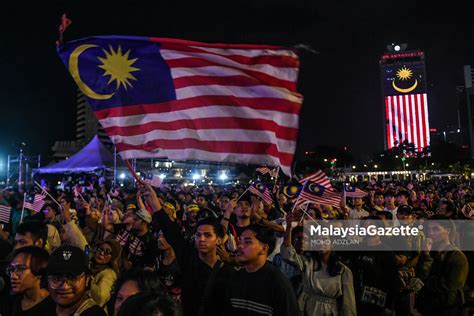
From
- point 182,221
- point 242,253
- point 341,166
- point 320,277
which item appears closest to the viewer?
point 242,253

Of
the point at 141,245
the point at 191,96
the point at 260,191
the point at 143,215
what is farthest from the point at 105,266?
the point at 260,191

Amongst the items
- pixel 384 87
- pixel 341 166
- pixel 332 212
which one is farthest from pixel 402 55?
pixel 332 212

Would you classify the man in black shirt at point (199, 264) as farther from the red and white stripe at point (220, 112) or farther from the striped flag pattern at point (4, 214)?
the striped flag pattern at point (4, 214)

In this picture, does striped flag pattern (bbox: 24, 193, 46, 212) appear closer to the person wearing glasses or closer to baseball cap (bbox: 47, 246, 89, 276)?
the person wearing glasses

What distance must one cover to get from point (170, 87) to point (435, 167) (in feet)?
330

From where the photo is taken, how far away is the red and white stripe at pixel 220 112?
5141 mm

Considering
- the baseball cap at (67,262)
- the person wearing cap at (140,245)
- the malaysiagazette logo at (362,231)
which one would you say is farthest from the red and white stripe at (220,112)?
the baseball cap at (67,262)

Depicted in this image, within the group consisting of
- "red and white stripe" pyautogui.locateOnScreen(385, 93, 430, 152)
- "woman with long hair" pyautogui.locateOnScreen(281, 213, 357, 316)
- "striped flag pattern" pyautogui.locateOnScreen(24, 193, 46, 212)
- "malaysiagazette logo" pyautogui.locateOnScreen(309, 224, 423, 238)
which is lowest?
"woman with long hair" pyautogui.locateOnScreen(281, 213, 357, 316)

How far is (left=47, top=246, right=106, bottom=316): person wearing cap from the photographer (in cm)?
329

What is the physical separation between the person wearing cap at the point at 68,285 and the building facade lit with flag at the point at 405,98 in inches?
6272

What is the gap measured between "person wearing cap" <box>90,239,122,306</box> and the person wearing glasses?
83cm

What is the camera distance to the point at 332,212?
31.9 ft

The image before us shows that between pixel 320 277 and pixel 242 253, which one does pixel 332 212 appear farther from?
pixel 242 253

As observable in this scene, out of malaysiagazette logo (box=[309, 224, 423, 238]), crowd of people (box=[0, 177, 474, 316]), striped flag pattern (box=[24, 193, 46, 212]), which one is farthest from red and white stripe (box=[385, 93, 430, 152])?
crowd of people (box=[0, 177, 474, 316])
